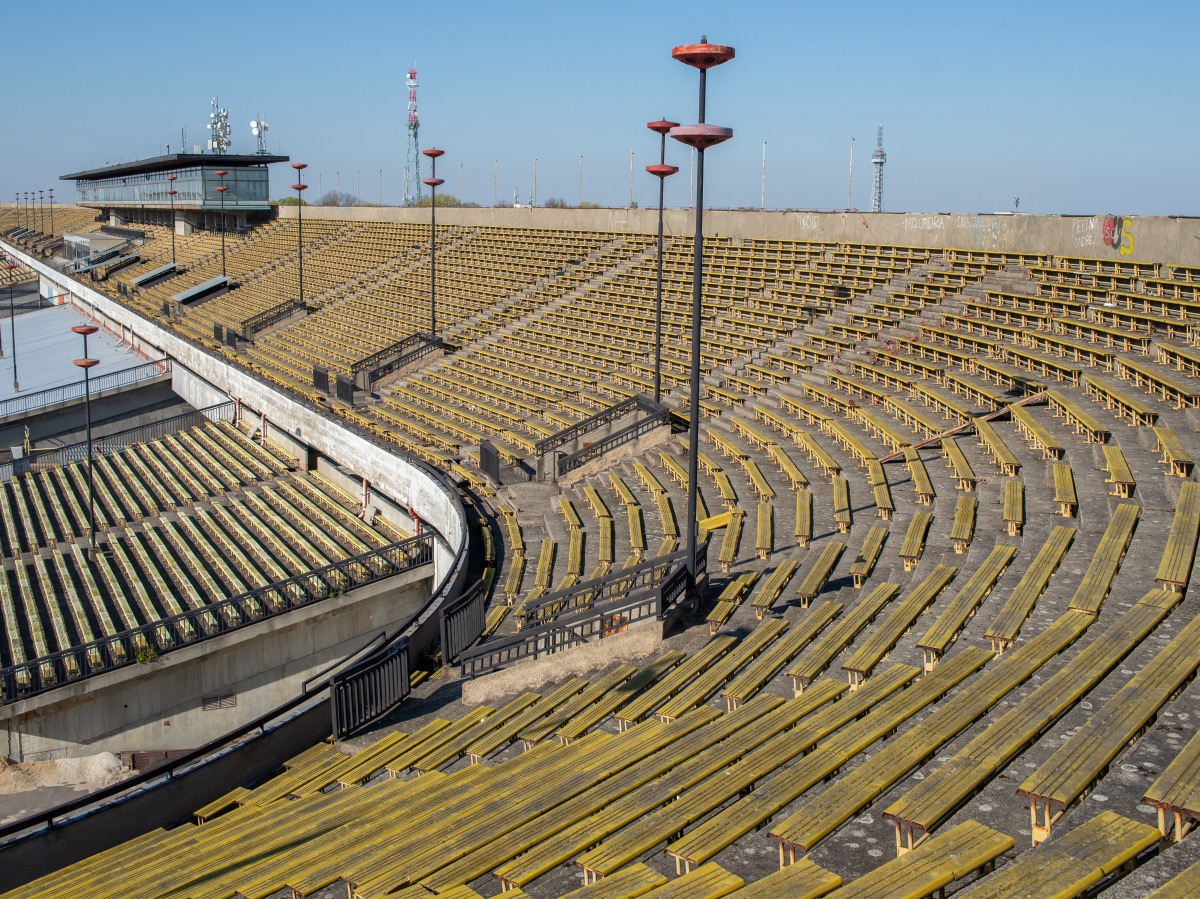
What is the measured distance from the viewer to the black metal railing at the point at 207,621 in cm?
1598

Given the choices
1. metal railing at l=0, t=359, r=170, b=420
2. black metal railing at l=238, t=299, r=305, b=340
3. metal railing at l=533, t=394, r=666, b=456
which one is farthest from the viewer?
black metal railing at l=238, t=299, r=305, b=340

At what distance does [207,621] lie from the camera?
18.1 m

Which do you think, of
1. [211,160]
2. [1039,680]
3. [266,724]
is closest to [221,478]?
[266,724]

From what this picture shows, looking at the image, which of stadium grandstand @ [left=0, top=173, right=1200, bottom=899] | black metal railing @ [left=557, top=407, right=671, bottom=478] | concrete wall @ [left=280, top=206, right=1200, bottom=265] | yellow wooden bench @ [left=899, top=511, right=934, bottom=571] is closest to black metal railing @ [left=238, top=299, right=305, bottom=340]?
stadium grandstand @ [left=0, top=173, right=1200, bottom=899]

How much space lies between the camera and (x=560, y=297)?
34.0 m

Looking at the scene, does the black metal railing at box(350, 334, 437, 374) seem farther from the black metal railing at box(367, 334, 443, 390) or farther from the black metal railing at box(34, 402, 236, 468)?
the black metal railing at box(34, 402, 236, 468)

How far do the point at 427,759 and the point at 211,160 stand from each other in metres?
60.4

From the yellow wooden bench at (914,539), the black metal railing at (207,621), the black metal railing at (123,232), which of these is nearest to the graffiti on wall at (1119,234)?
the yellow wooden bench at (914,539)

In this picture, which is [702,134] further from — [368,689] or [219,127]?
[219,127]

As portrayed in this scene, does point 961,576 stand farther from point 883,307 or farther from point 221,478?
point 221,478

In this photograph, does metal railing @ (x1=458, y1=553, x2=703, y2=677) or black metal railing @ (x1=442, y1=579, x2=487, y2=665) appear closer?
metal railing @ (x1=458, y1=553, x2=703, y2=677)

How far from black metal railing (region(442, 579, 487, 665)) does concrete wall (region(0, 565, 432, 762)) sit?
3.83 meters

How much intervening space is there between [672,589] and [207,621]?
349 inches

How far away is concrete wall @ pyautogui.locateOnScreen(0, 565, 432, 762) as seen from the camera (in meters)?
16.2
